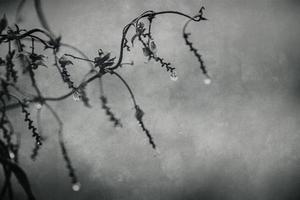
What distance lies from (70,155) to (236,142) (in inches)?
49.7

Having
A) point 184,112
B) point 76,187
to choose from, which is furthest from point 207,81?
point 76,187

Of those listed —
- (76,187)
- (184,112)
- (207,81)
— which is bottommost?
(76,187)

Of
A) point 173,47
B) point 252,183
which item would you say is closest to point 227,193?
point 252,183

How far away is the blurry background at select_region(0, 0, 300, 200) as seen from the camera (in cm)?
216

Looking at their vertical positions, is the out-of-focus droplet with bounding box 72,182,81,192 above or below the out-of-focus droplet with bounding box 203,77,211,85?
below

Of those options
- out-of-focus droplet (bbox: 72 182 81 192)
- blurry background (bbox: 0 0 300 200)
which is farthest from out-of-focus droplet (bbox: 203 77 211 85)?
out-of-focus droplet (bbox: 72 182 81 192)

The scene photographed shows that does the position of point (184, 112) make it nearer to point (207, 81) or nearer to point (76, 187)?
point (207, 81)

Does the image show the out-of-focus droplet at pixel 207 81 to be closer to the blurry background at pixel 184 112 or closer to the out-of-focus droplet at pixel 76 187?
the blurry background at pixel 184 112

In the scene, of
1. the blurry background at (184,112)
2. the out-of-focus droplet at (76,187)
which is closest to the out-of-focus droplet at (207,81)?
the blurry background at (184,112)

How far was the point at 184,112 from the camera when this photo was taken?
7.42ft

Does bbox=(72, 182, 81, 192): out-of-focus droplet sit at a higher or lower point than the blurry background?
lower

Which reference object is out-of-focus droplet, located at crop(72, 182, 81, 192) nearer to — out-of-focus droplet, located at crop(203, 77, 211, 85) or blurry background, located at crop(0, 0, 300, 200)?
blurry background, located at crop(0, 0, 300, 200)

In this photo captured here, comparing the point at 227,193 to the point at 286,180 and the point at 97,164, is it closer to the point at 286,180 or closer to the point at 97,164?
the point at 286,180

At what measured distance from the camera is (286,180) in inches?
93.5
